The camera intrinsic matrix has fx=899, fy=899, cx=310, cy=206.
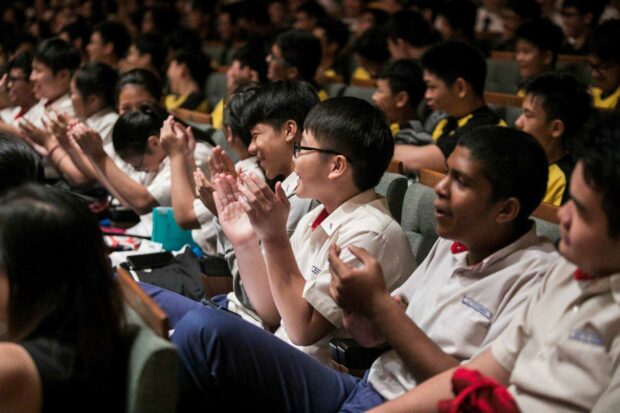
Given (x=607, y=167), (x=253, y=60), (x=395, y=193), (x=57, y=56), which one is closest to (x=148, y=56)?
(x=57, y=56)

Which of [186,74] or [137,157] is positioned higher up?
[137,157]

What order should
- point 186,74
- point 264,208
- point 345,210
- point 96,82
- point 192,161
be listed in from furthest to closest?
1. point 186,74
2. point 96,82
3. point 192,161
4. point 345,210
5. point 264,208

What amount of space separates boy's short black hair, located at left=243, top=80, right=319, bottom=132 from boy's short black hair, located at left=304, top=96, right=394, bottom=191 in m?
0.44

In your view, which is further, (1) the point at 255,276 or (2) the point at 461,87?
(2) the point at 461,87

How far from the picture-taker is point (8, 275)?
4.78 feet

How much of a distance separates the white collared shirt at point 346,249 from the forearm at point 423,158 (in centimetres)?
117

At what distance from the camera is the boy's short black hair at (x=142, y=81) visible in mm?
4184

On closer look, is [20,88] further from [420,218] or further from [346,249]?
[346,249]

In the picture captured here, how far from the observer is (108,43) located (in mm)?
6500

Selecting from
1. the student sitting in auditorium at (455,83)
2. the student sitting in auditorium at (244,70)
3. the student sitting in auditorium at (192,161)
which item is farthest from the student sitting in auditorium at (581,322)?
the student sitting in auditorium at (244,70)

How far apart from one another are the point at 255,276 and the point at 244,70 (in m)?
2.65

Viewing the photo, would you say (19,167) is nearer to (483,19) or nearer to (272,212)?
(272,212)

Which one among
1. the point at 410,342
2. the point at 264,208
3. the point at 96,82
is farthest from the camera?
the point at 96,82

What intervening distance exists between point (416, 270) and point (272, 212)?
13.7 inches
